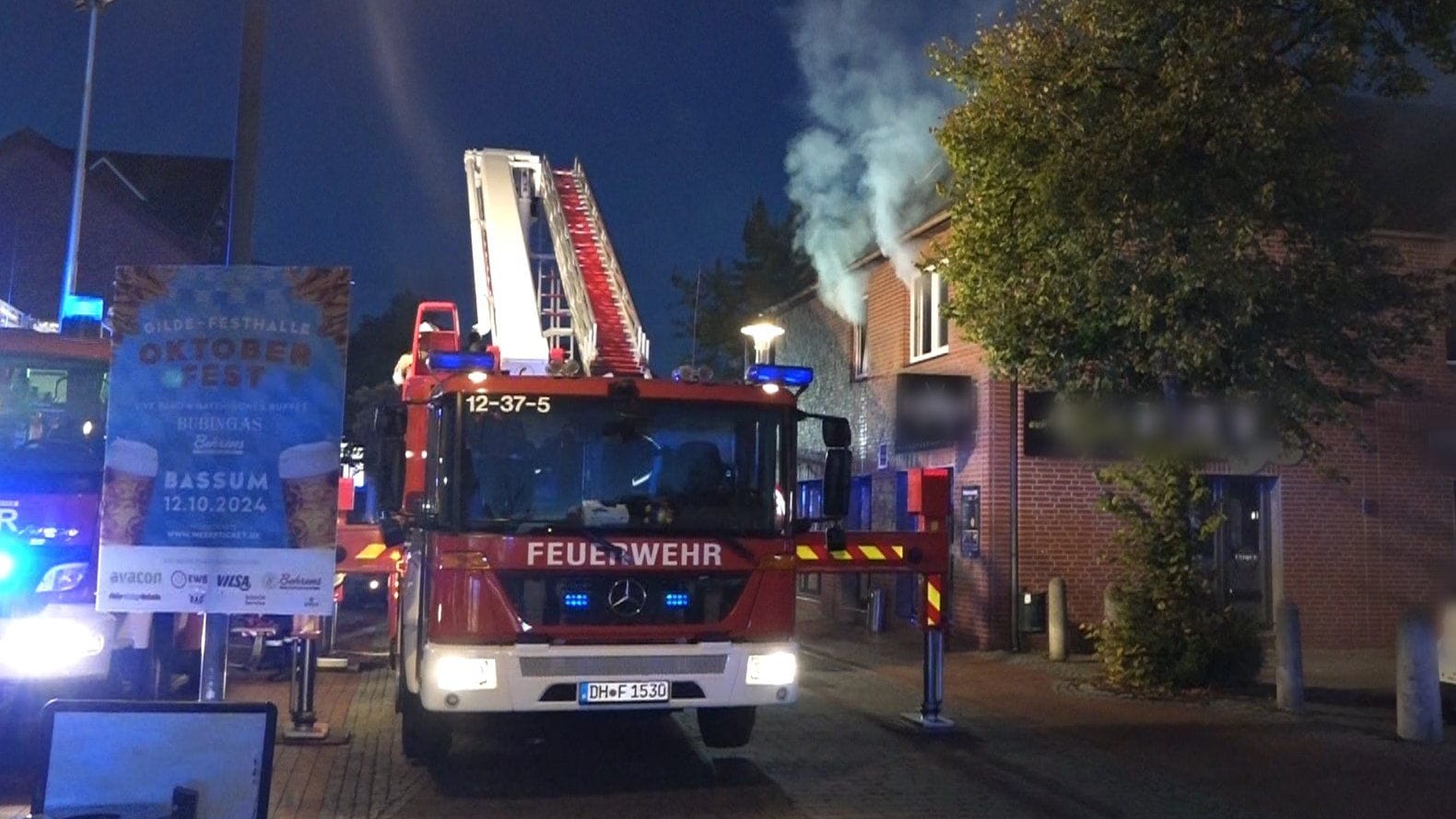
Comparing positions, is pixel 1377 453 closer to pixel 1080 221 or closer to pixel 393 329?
pixel 1080 221

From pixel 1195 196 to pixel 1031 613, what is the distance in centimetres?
674

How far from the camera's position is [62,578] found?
9.14 metres

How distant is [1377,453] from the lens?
18484 mm

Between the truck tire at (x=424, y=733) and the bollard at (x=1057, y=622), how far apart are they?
9.34 metres

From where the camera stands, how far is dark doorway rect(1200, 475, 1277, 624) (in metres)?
18.6

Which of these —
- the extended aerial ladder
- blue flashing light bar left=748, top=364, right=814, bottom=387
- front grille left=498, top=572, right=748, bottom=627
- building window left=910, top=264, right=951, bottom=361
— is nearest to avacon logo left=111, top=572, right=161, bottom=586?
front grille left=498, top=572, right=748, bottom=627

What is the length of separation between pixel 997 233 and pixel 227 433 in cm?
836

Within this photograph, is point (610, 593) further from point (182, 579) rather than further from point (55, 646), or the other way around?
point (55, 646)

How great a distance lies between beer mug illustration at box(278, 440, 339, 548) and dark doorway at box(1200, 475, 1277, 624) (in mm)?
13966

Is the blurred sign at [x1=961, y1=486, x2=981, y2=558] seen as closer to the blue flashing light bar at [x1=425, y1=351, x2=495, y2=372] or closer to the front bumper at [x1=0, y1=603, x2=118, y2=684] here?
the blue flashing light bar at [x1=425, y1=351, x2=495, y2=372]

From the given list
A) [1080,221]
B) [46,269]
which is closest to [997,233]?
[1080,221]

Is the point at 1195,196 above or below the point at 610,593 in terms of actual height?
above

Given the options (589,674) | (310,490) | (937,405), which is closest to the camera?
(310,490)

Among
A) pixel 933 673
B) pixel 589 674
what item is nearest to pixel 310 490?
pixel 589 674
